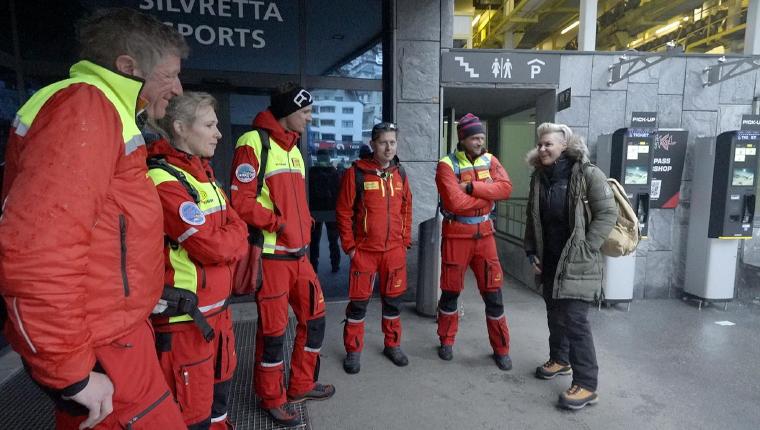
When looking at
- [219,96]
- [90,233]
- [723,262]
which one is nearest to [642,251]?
[723,262]

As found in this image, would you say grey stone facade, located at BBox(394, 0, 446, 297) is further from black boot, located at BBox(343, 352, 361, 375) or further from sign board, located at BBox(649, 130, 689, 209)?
sign board, located at BBox(649, 130, 689, 209)

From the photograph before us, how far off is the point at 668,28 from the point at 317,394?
10.9m

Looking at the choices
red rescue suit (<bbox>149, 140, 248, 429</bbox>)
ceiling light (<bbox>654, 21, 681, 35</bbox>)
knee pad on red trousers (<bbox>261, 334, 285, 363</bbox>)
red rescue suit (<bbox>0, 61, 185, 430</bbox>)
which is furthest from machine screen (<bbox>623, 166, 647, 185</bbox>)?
ceiling light (<bbox>654, 21, 681, 35</bbox>)

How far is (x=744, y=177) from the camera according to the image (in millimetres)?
4500

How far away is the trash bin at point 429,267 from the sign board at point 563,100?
1805 millimetres

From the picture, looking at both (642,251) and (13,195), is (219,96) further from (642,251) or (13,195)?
(642,251)

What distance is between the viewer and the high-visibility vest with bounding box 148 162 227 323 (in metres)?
1.68

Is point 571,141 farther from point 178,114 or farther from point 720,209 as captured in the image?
point 720,209

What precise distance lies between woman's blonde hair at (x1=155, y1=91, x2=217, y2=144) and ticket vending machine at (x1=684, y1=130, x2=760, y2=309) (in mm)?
5160

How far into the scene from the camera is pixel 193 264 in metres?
1.75

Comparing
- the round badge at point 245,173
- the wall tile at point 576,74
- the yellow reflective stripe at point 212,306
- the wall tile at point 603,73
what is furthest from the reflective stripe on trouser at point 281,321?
the wall tile at point 603,73

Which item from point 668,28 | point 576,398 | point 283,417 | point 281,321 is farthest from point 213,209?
point 668,28

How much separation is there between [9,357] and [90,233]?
368cm

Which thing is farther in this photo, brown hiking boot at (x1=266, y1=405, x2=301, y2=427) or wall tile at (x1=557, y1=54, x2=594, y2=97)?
wall tile at (x1=557, y1=54, x2=594, y2=97)
